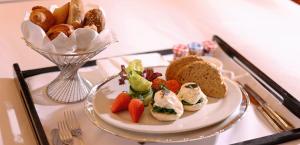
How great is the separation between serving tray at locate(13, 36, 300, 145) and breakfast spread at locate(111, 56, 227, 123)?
0.43 feet

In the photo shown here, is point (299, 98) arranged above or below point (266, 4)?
below

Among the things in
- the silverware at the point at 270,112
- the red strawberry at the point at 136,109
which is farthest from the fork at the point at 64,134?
the silverware at the point at 270,112

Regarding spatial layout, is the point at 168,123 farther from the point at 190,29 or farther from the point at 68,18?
the point at 190,29

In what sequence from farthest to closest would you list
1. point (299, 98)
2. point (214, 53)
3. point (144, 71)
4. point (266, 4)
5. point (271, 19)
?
point (266, 4), point (271, 19), point (214, 53), point (299, 98), point (144, 71)

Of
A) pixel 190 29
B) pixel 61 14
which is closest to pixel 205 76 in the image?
pixel 61 14

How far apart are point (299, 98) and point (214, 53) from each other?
27 centimetres

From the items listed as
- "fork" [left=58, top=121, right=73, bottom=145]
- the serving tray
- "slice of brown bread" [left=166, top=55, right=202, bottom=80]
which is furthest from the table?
"slice of brown bread" [left=166, top=55, right=202, bottom=80]

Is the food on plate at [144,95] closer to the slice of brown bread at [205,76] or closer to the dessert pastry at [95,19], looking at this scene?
the slice of brown bread at [205,76]

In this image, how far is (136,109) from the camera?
811 millimetres

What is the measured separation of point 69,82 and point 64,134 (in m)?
0.18

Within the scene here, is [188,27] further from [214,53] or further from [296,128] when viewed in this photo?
[296,128]

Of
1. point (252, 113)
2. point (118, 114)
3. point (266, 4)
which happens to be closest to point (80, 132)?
point (118, 114)

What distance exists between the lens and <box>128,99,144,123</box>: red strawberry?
2.66 feet

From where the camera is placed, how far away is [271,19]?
151cm
